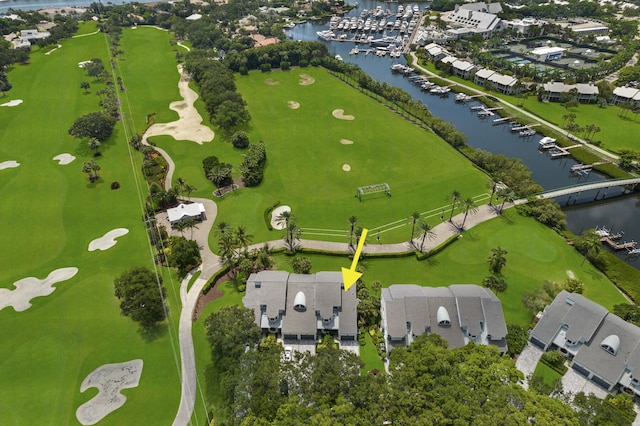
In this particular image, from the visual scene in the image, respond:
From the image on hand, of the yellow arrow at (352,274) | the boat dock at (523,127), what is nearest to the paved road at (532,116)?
the boat dock at (523,127)

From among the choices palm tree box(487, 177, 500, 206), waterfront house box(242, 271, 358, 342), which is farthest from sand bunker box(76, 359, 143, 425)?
palm tree box(487, 177, 500, 206)

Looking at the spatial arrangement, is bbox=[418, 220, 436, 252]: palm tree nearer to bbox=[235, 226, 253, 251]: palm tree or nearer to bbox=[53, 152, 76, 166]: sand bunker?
bbox=[235, 226, 253, 251]: palm tree

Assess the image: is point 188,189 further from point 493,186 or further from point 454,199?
point 493,186

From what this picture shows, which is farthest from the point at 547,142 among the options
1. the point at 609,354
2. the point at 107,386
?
the point at 107,386

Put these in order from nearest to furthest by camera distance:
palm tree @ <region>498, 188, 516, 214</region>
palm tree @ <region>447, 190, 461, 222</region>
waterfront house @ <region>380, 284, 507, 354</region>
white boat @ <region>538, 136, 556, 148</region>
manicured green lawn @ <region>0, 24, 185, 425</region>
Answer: manicured green lawn @ <region>0, 24, 185, 425</region>
waterfront house @ <region>380, 284, 507, 354</region>
palm tree @ <region>447, 190, 461, 222</region>
palm tree @ <region>498, 188, 516, 214</region>
white boat @ <region>538, 136, 556, 148</region>

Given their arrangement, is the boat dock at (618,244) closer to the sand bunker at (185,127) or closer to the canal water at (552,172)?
the canal water at (552,172)

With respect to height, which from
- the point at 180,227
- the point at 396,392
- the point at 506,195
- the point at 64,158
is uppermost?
the point at 396,392
